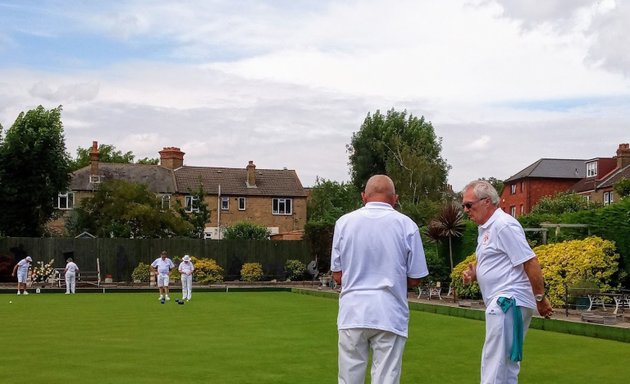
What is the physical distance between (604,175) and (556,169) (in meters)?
6.14

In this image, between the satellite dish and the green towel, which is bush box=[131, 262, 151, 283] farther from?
the green towel

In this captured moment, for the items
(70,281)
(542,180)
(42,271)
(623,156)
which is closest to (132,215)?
(42,271)

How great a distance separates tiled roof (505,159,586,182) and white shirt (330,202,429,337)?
65.0 meters

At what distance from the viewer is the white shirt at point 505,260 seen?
643 cm

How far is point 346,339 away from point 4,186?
46.0 m

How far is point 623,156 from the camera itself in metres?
64.3

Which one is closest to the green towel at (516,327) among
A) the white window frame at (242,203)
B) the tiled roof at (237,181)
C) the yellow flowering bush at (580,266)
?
the yellow flowering bush at (580,266)

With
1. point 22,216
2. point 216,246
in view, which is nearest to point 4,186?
point 22,216

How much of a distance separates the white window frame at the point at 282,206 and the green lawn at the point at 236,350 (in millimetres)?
46215

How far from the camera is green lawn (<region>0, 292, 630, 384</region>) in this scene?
10891 mm

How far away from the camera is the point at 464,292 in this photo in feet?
98.2

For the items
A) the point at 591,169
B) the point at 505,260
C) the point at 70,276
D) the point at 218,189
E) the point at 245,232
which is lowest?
the point at 70,276

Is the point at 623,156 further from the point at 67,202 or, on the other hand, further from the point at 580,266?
the point at 580,266

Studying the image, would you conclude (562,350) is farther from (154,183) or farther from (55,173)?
(154,183)
